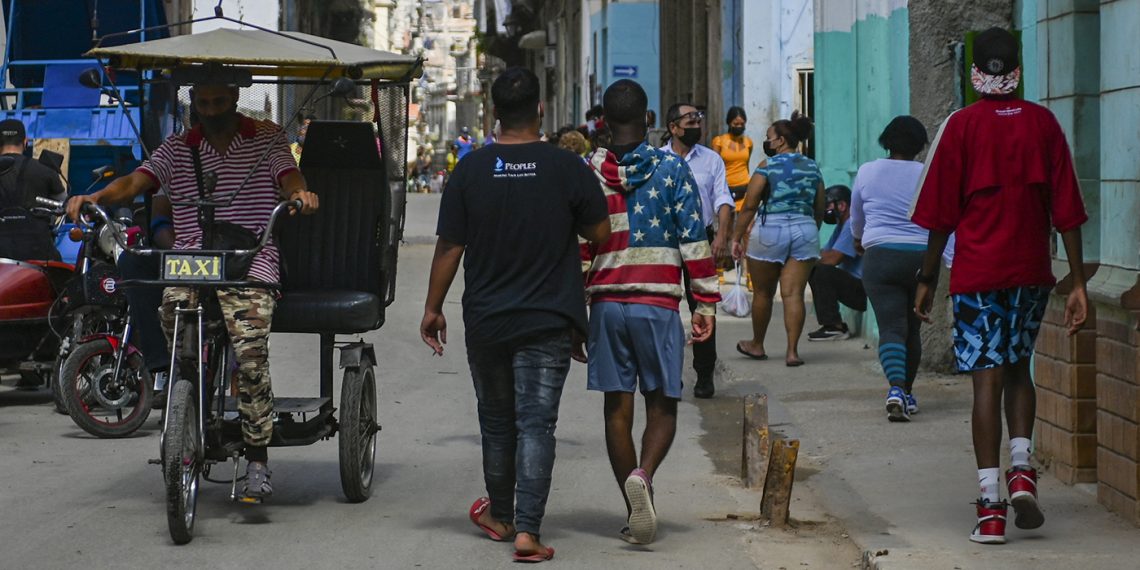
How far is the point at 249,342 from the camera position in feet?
24.2

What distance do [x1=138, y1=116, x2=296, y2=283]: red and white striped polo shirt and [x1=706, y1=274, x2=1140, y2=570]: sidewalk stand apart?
8.92ft

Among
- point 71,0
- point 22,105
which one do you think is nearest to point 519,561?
point 22,105

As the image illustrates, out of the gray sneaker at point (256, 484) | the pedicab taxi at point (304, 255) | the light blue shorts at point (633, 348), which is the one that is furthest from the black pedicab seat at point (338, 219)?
the light blue shorts at point (633, 348)

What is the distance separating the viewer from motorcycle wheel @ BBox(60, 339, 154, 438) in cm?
989

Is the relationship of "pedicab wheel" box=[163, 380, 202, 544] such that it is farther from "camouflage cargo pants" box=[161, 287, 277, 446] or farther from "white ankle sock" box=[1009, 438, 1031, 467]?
"white ankle sock" box=[1009, 438, 1031, 467]

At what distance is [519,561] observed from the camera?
671cm

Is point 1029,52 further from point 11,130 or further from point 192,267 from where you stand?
point 11,130

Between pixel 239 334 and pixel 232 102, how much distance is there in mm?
1032

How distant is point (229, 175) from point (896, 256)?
4.10 m

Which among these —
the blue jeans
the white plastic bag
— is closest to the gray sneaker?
the blue jeans

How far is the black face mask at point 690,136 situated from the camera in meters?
11.5

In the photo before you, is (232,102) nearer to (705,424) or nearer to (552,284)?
(552,284)

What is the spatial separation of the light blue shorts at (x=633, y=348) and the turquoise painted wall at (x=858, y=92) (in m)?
5.98

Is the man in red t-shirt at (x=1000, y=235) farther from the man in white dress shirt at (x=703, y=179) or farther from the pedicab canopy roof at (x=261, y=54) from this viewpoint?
the man in white dress shirt at (x=703, y=179)
